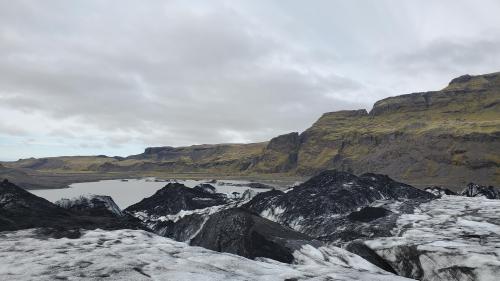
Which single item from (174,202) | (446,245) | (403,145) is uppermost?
(403,145)

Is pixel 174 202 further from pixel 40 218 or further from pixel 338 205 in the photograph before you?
pixel 40 218

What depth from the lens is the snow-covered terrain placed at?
1310 cm

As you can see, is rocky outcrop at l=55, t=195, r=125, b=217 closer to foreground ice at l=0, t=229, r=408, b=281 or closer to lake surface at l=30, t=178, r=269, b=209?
foreground ice at l=0, t=229, r=408, b=281

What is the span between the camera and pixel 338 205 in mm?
24328

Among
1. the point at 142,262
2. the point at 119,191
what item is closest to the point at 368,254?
the point at 142,262

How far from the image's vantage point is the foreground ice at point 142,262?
9.96 meters

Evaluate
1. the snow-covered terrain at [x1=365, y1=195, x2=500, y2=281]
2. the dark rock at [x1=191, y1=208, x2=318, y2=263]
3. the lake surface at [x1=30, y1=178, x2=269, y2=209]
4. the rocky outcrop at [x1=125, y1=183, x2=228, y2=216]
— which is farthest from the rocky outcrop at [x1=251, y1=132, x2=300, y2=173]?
the dark rock at [x1=191, y1=208, x2=318, y2=263]

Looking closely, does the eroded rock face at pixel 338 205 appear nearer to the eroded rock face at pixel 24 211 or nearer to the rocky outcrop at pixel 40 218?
the rocky outcrop at pixel 40 218

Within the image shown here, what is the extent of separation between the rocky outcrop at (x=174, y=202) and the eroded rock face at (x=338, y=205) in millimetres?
3478

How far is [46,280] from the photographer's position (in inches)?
369

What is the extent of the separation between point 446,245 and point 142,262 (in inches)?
396

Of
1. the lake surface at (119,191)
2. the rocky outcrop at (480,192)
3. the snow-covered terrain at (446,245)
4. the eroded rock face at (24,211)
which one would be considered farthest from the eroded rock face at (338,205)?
the eroded rock face at (24,211)

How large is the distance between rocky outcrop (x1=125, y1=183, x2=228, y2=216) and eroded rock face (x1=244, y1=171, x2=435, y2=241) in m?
3.48

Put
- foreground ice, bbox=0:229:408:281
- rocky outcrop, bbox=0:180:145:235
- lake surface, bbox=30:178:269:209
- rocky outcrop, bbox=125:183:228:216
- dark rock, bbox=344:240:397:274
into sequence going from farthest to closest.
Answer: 1. lake surface, bbox=30:178:269:209
2. rocky outcrop, bbox=125:183:228:216
3. rocky outcrop, bbox=0:180:145:235
4. dark rock, bbox=344:240:397:274
5. foreground ice, bbox=0:229:408:281
